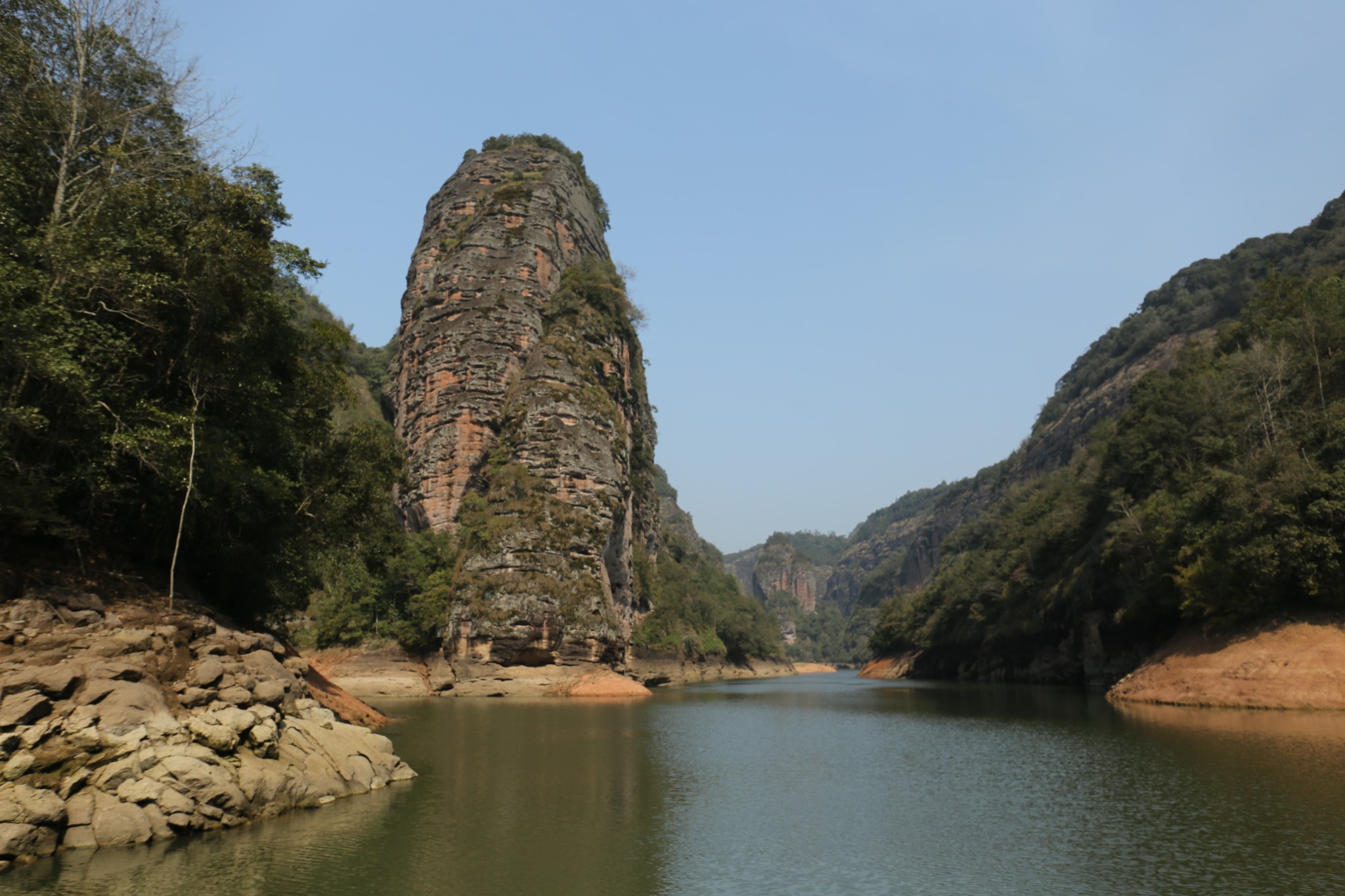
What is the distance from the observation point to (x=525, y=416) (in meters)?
62.6

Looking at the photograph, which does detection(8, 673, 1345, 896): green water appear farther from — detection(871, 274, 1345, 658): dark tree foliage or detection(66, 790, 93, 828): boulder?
detection(871, 274, 1345, 658): dark tree foliage

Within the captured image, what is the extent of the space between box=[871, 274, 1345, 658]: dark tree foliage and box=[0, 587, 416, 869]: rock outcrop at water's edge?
3323cm

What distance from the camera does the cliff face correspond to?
175 ft

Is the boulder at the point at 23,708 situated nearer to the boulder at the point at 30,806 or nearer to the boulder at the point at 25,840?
the boulder at the point at 30,806

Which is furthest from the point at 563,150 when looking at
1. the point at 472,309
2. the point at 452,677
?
the point at 452,677

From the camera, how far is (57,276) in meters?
15.7

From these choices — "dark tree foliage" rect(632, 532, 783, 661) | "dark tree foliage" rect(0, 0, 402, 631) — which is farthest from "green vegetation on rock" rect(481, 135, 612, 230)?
"dark tree foliage" rect(0, 0, 402, 631)

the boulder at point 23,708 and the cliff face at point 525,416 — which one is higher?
the cliff face at point 525,416

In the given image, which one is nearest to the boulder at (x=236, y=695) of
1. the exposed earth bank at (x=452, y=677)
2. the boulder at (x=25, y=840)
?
the boulder at (x=25, y=840)

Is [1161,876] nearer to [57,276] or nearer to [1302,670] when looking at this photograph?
[57,276]

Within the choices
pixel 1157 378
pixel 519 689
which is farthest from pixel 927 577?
pixel 519 689

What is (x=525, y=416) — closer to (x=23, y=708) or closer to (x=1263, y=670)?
(x=1263, y=670)

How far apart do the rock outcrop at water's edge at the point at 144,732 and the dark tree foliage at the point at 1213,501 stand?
33.2 metres

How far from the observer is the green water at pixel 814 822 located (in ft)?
36.0
